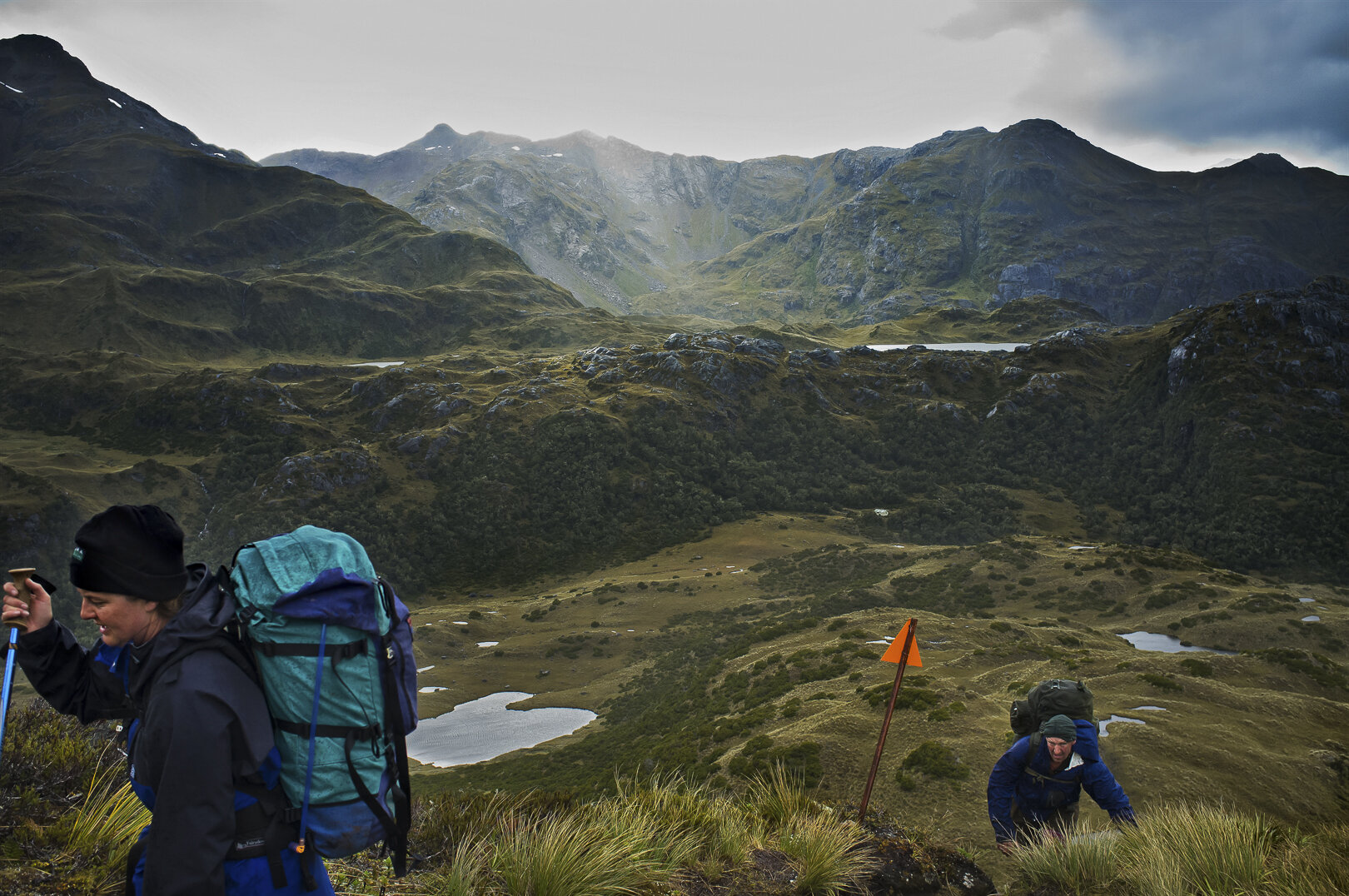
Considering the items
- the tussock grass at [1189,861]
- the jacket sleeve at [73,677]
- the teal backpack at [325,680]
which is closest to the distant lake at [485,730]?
the tussock grass at [1189,861]

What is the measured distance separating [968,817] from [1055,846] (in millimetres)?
8190

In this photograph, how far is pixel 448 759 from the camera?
153ft

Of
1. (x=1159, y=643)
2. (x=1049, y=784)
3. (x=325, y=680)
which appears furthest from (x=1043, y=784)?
(x=1159, y=643)

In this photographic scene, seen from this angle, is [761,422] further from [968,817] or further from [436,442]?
[968,817]

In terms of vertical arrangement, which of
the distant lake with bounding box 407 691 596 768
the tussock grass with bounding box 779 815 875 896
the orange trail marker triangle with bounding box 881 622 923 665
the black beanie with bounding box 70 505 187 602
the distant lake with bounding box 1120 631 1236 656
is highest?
the black beanie with bounding box 70 505 187 602

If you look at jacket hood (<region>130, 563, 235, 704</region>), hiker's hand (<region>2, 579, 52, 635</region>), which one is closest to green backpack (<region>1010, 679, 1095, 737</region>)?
jacket hood (<region>130, 563, 235, 704</region>)

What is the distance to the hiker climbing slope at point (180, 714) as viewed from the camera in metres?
2.75

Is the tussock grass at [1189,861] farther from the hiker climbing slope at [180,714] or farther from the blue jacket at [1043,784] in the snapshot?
the hiker climbing slope at [180,714]

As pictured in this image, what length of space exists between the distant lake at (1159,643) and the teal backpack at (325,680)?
169 feet

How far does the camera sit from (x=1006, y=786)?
7.38m

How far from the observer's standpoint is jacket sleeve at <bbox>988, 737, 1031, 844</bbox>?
721 cm

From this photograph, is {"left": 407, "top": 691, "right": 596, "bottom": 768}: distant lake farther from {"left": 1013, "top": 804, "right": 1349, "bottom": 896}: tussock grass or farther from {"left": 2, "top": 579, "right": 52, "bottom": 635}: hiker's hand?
{"left": 2, "top": 579, "right": 52, "bottom": 635}: hiker's hand

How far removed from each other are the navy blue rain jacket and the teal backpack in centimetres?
12

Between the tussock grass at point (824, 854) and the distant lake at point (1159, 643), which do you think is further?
the distant lake at point (1159, 643)
